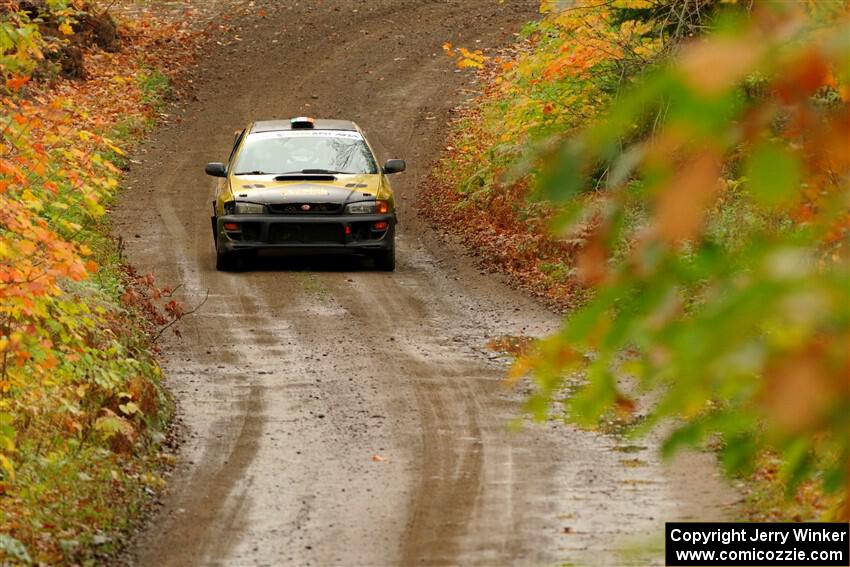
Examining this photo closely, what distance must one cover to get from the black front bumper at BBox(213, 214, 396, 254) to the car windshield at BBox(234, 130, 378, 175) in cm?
82

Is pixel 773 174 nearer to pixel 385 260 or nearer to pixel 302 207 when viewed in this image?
pixel 302 207

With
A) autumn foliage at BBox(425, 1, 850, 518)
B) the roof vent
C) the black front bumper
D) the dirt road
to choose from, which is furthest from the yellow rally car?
autumn foliage at BBox(425, 1, 850, 518)

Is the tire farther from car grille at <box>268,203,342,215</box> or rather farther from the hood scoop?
the hood scoop

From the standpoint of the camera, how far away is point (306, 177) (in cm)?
1522

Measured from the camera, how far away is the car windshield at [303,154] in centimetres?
1552

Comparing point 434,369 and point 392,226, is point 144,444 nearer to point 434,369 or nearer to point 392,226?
point 434,369

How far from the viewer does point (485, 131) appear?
23.0 m

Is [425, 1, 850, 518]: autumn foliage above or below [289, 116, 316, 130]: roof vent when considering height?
above

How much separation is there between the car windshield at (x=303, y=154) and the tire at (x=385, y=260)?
1.07 m

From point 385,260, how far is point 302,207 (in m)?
1.33

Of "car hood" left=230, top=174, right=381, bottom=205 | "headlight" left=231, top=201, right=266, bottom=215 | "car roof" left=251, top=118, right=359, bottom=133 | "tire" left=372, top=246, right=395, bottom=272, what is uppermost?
"car roof" left=251, top=118, right=359, bottom=133

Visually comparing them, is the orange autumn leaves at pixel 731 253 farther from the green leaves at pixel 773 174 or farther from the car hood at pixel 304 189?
the car hood at pixel 304 189

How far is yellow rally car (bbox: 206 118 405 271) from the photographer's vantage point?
14859mm

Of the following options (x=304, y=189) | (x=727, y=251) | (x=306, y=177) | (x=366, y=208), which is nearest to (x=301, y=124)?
(x=306, y=177)
